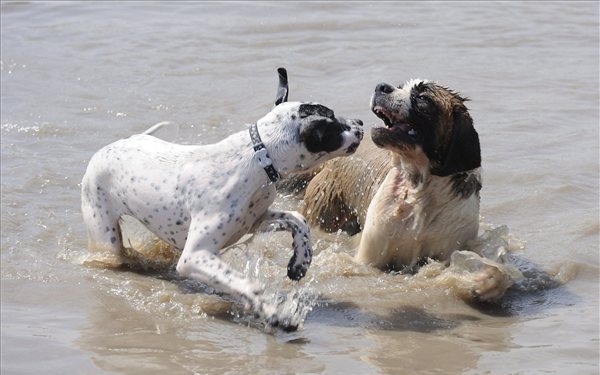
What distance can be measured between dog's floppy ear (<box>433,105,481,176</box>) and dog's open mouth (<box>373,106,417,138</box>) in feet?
0.77

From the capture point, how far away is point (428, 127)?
6484mm

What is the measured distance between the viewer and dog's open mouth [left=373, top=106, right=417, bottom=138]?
6505mm

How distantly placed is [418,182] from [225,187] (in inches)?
55.2

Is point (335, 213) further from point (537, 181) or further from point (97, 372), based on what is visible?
point (97, 372)

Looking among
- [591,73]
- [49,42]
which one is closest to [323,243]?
[591,73]

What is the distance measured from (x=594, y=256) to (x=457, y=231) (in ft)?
2.71

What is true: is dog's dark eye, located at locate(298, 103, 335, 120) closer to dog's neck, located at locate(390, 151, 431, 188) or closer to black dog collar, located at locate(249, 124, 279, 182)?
black dog collar, located at locate(249, 124, 279, 182)

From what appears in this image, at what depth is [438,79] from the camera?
10.7 meters

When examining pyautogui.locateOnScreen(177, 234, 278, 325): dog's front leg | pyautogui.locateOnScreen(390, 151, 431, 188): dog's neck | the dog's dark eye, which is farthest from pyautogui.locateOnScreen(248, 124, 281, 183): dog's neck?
pyautogui.locateOnScreen(390, 151, 431, 188): dog's neck

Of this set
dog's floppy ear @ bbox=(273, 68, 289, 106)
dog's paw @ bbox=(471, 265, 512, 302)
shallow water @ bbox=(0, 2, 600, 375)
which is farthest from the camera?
dog's paw @ bbox=(471, 265, 512, 302)

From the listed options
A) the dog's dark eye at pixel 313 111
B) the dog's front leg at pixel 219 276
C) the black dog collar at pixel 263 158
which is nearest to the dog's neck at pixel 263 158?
the black dog collar at pixel 263 158

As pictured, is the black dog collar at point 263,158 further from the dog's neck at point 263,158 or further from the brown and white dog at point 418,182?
the brown and white dog at point 418,182

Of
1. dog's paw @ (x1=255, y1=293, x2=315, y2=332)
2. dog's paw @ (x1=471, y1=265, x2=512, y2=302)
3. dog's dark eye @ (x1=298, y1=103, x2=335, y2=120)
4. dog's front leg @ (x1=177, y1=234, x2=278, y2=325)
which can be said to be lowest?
dog's paw @ (x1=471, y1=265, x2=512, y2=302)

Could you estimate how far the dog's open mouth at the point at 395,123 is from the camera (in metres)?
6.51
